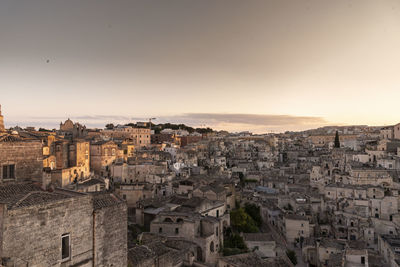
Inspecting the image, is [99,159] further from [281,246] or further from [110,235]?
[110,235]

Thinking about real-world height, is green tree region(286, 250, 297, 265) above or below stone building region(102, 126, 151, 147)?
below

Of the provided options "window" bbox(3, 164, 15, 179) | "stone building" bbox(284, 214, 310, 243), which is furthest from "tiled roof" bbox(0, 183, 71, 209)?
"stone building" bbox(284, 214, 310, 243)

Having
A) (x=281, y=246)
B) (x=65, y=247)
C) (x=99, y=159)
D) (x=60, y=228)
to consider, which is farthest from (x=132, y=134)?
(x=60, y=228)

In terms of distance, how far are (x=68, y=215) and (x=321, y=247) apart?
847 inches

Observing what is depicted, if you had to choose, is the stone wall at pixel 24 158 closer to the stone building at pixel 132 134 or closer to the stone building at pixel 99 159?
the stone building at pixel 99 159

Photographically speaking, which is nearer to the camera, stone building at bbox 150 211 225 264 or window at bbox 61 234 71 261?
window at bbox 61 234 71 261

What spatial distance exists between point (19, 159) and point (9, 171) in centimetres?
53

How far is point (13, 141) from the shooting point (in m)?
10.7

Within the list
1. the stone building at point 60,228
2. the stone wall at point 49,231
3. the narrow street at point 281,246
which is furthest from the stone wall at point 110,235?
the narrow street at point 281,246

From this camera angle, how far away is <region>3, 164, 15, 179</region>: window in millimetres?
10445

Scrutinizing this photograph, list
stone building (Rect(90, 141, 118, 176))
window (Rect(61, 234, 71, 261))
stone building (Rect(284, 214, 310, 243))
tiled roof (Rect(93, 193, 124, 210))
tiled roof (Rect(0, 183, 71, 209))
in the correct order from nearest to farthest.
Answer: tiled roof (Rect(0, 183, 71, 209)) < window (Rect(61, 234, 71, 261)) < tiled roof (Rect(93, 193, 124, 210)) < stone building (Rect(284, 214, 310, 243)) < stone building (Rect(90, 141, 118, 176))

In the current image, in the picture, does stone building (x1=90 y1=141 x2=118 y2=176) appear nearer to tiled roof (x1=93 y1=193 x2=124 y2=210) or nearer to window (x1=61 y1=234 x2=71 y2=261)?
tiled roof (x1=93 y1=193 x2=124 y2=210)

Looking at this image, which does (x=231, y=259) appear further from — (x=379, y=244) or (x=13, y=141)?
(x=379, y=244)

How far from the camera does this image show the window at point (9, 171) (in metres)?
10.4
